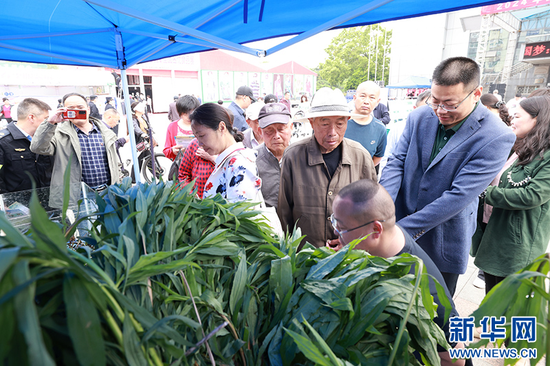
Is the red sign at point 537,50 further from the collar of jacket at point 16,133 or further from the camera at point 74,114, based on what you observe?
the collar of jacket at point 16,133

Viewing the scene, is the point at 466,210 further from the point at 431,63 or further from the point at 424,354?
the point at 431,63

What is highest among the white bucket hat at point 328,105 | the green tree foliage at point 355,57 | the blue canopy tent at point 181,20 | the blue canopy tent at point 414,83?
the green tree foliage at point 355,57

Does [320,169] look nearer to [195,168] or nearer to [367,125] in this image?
[195,168]

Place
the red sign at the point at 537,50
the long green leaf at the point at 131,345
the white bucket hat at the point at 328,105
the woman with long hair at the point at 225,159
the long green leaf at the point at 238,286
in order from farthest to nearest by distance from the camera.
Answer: the red sign at the point at 537,50 < the white bucket hat at the point at 328,105 < the woman with long hair at the point at 225,159 < the long green leaf at the point at 238,286 < the long green leaf at the point at 131,345

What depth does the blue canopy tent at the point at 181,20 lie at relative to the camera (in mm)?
2389

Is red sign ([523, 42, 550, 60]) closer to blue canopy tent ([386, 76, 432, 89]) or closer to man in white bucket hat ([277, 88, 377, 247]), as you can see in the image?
blue canopy tent ([386, 76, 432, 89])

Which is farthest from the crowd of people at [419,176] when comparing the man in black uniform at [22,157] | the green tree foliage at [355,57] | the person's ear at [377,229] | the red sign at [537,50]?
the green tree foliage at [355,57]

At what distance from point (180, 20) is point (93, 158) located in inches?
77.7

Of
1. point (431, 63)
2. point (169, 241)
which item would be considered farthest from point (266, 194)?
point (431, 63)

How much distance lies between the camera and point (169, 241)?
87 cm

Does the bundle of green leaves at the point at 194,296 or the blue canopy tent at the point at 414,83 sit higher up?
the blue canopy tent at the point at 414,83

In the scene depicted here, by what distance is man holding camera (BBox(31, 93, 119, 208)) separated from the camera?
132 inches

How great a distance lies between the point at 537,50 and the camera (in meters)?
22.1

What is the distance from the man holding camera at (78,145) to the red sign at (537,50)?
29.1 meters
